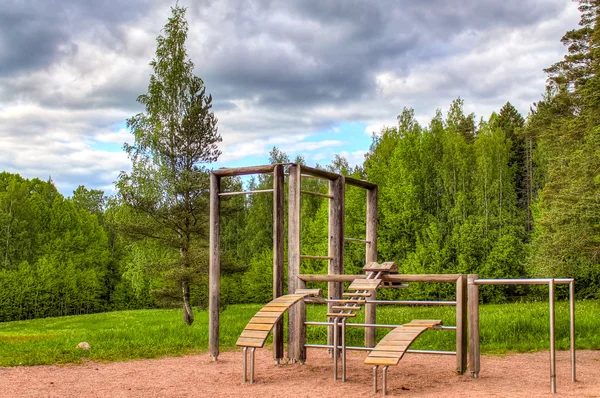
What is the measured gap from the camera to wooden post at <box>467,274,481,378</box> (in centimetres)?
756

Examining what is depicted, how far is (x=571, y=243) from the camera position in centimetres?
1964

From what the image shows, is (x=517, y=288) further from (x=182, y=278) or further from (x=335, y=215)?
(x=335, y=215)

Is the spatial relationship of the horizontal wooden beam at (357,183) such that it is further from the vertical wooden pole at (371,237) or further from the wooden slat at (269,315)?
the wooden slat at (269,315)

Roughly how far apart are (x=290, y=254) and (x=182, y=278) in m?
10.4

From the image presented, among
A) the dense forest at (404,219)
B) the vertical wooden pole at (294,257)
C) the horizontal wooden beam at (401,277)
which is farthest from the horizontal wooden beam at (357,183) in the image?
the dense forest at (404,219)

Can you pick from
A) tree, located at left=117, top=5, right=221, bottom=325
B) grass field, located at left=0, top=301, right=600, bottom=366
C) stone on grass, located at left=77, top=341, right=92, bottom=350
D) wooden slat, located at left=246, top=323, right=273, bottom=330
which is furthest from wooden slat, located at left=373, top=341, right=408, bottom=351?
tree, located at left=117, top=5, right=221, bottom=325

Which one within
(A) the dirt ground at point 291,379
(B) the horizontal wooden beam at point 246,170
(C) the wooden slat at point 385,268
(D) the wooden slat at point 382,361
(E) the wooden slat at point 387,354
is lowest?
(A) the dirt ground at point 291,379

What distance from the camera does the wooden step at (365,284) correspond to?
780 cm

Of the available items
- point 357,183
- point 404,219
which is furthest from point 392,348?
point 404,219

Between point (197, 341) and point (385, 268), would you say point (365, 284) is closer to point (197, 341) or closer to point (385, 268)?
point (385, 268)

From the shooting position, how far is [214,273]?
9.70 meters

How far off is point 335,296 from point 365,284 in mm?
1939

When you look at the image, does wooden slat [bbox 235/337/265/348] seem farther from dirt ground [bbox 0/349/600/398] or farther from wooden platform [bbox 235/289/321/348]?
dirt ground [bbox 0/349/600/398]

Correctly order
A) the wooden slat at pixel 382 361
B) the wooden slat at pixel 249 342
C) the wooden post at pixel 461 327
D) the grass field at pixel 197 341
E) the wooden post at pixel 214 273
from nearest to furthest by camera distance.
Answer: the wooden slat at pixel 382 361
the wooden slat at pixel 249 342
the wooden post at pixel 461 327
the wooden post at pixel 214 273
the grass field at pixel 197 341
